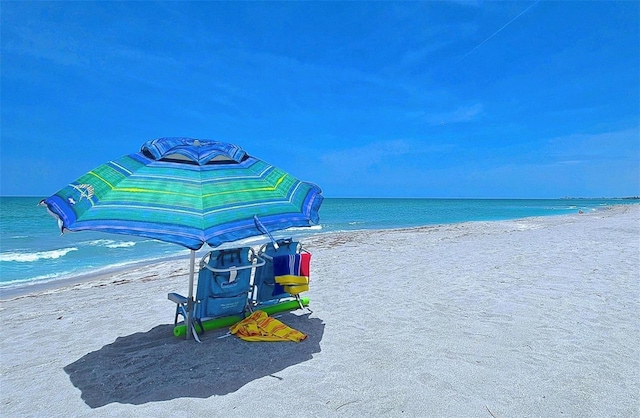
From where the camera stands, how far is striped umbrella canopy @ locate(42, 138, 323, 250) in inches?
123

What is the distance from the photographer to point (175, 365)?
11.9 ft

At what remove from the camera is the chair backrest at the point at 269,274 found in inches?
183

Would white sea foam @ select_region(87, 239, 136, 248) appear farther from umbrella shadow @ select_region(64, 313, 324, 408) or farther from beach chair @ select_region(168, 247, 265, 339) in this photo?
beach chair @ select_region(168, 247, 265, 339)

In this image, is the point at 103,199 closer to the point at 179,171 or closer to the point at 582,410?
the point at 179,171

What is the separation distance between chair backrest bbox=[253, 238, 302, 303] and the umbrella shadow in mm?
582

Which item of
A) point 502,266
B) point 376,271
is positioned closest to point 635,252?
point 502,266

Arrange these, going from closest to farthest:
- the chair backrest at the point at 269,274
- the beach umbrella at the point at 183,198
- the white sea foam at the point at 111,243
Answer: the beach umbrella at the point at 183,198, the chair backrest at the point at 269,274, the white sea foam at the point at 111,243

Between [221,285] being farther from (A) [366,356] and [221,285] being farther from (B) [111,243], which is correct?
(B) [111,243]

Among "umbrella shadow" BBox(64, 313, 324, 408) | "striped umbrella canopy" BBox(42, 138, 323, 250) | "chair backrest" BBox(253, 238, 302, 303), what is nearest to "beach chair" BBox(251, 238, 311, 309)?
"chair backrest" BBox(253, 238, 302, 303)

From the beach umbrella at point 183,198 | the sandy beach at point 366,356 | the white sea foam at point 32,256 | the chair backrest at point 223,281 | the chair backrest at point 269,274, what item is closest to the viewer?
the sandy beach at point 366,356

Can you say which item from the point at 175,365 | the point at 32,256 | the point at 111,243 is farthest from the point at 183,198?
the point at 111,243

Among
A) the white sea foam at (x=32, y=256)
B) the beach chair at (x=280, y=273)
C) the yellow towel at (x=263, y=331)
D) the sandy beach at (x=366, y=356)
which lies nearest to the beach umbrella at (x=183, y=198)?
the yellow towel at (x=263, y=331)

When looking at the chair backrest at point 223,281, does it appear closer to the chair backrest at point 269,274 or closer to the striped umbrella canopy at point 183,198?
the chair backrest at point 269,274

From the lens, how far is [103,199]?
132 inches
